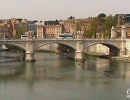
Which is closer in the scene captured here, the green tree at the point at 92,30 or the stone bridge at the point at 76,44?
the stone bridge at the point at 76,44

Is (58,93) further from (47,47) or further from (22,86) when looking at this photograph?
(47,47)

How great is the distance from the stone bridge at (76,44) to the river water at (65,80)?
115 cm

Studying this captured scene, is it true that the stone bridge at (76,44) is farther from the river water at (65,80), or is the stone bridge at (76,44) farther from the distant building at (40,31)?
the distant building at (40,31)

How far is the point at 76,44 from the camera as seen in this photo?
88.5 ft

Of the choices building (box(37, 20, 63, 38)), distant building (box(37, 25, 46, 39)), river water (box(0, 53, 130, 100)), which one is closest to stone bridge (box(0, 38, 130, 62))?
river water (box(0, 53, 130, 100))

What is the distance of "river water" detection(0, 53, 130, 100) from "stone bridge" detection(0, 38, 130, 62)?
1.15 meters

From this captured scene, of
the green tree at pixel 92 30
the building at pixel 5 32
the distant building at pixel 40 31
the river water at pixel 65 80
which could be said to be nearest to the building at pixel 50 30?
the distant building at pixel 40 31

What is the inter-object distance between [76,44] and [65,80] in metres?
8.66

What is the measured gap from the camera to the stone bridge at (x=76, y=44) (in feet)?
84.2

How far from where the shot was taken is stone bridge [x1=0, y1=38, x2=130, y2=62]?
2566cm

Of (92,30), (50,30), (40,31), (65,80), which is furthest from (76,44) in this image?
(40,31)

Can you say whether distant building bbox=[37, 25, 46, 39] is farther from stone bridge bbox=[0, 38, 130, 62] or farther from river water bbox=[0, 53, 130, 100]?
river water bbox=[0, 53, 130, 100]

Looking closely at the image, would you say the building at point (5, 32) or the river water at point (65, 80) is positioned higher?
the building at point (5, 32)

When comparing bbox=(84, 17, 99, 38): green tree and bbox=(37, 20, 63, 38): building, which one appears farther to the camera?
bbox=(37, 20, 63, 38): building
